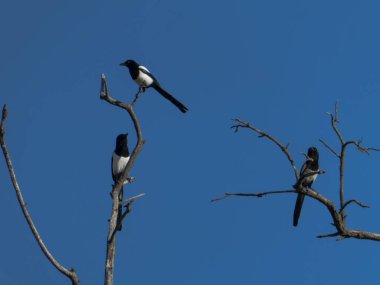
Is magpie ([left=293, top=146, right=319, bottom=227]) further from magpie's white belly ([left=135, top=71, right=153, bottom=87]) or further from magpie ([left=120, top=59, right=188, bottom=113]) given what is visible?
magpie's white belly ([left=135, top=71, right=153, bottom=87])

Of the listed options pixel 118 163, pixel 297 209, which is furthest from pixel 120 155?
pixel 297 209

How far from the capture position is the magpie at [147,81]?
9.26 m

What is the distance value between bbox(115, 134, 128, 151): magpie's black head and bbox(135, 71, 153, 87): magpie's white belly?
0.74 m

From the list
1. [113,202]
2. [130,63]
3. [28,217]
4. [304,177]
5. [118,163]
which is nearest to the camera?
[304,177]

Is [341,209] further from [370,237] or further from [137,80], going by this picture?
[137,80]

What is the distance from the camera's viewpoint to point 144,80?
30.5 feet

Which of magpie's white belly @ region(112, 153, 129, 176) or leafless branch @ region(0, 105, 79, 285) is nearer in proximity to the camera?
leafless branch @ region(0, 105, 79, 285)

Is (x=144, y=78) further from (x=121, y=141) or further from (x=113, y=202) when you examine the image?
(x=113, y=202)

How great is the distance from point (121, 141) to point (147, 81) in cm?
88

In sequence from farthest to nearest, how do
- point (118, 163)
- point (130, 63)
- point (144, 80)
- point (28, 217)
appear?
point (130, 63) → point (144, 80) → point (118, 163) → point (28, 217)

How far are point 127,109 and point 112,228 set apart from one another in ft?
4.23

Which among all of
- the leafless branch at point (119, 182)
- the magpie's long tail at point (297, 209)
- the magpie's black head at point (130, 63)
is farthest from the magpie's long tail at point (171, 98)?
the magpie's long tail at point (297, 209)

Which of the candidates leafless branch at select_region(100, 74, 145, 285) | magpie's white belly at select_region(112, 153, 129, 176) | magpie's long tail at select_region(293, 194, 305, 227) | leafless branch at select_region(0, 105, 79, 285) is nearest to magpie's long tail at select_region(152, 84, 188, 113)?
magpie's white belly at select_region(112, 153, 129, 176)

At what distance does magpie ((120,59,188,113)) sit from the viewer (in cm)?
926
